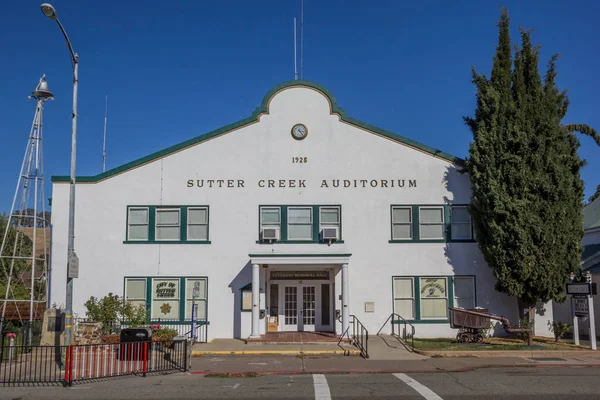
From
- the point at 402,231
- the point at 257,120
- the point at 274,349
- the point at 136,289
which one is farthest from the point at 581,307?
the point at 136,289

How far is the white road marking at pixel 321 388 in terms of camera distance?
11.9m

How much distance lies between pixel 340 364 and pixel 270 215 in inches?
315

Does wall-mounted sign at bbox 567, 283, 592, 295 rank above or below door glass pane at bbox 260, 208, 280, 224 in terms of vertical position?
below

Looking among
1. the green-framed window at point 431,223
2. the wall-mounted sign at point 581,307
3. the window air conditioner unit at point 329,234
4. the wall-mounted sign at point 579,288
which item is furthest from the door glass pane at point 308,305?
the wall-mounted sign at point 581,307

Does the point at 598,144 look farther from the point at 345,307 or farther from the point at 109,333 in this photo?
the point at 109,333

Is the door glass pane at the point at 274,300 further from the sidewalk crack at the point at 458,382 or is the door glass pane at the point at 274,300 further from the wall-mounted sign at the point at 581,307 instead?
the wall-mounted sign at the point at 581,307

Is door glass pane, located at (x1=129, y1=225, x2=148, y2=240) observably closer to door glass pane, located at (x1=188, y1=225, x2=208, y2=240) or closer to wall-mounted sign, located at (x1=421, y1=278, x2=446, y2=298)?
door glass pane, located at (x1=188, y1=225, x2=208, y2=240)

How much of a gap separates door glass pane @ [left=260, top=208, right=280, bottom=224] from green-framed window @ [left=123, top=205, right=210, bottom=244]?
2213mm

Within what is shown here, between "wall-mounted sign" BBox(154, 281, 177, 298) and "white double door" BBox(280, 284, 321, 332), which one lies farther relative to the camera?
"white double door" BBox(280, 284, 321, 332)

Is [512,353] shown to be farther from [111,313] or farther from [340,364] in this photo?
[111,313]

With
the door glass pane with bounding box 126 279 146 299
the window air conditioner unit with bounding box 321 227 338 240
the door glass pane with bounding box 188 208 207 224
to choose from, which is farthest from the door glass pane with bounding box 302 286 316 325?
the door glass pane with bounding box 126 279 146 299

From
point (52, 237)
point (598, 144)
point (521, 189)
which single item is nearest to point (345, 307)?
point (521, 189)

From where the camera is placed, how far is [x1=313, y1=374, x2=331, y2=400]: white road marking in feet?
39.0

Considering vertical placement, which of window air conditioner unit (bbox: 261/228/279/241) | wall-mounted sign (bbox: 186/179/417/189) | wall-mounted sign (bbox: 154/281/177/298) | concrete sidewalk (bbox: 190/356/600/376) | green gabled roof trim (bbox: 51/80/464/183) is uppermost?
green gabled roof trim (bbox: 51/80/464/183)
